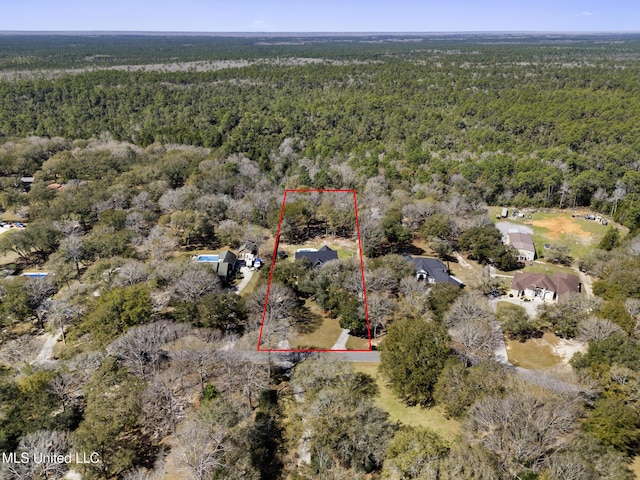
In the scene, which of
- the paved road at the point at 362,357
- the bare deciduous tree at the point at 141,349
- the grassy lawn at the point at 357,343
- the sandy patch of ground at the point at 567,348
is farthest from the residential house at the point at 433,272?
the bare deciduous tree at the point at 141,349

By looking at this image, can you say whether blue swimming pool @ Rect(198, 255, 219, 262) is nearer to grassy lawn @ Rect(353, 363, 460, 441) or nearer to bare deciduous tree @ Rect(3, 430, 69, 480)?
grassy lawn @ Rect(353, 363, 460, 441)

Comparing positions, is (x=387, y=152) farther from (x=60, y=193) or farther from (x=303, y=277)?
(x=60, y=193)

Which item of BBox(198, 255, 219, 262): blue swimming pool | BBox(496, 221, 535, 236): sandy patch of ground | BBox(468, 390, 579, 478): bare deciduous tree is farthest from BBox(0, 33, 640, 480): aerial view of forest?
BBox(496, 221, 535, 236): sandy patch of ground

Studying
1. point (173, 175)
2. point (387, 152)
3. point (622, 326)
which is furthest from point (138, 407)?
point (387, 152)

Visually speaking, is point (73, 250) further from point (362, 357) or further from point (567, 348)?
point (567, 348)

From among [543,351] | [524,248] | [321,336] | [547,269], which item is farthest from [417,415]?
[524,248]

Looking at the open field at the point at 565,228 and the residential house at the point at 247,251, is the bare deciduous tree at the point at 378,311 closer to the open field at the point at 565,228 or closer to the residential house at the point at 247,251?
the residential house at the point at 247,251
